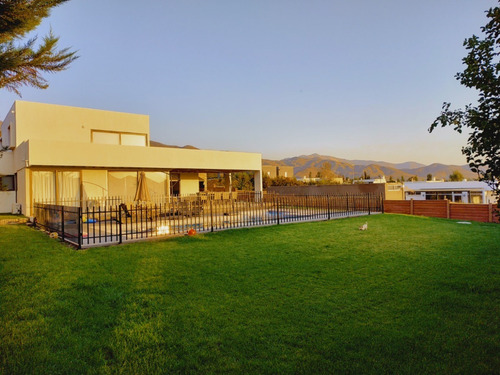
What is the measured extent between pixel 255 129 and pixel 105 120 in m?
14.0

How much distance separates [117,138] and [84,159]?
562 centimetres

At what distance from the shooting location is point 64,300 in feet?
15.1

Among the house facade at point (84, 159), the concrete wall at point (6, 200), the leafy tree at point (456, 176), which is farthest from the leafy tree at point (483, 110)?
the leafy tree at point (456, 176)

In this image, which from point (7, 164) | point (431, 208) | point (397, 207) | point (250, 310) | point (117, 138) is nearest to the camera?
point (250, 310)

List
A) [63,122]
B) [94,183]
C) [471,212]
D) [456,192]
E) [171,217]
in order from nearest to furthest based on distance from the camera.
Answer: [171,217] < [471,212] < [94,183] < [63,122] < [456,192]

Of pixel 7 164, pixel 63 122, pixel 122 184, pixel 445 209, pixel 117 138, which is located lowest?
pixel 445 209

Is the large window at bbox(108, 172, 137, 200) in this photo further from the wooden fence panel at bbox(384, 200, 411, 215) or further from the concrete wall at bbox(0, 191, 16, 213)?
the wooden fence panel at bbox(384, 200, 411, 215)

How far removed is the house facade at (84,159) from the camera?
16.4 metres

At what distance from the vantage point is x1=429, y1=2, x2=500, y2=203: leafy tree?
251cm

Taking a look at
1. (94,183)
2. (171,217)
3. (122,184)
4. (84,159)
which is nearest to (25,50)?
(171,217)

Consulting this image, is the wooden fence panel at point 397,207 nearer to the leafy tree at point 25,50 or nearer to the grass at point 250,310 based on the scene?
the grass at point 250,310

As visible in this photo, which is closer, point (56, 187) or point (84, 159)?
point (84, 159)

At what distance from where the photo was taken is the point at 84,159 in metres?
16.6

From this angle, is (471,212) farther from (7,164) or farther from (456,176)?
(456,176)
